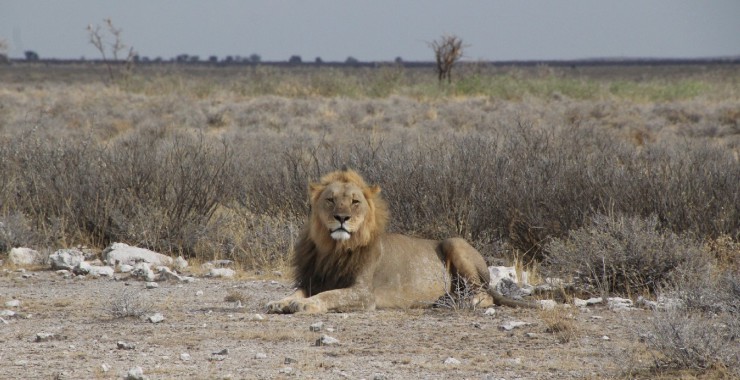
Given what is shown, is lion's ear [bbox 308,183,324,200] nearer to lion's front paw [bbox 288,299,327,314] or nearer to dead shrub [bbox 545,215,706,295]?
lion's front paw [bbox 288,299,327,314]

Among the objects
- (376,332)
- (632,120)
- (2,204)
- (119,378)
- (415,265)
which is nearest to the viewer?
(119,378)

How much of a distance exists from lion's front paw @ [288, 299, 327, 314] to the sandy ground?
0.25ft

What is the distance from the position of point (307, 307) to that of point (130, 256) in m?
3.68

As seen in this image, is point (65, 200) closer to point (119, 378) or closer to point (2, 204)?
point (2, 204)

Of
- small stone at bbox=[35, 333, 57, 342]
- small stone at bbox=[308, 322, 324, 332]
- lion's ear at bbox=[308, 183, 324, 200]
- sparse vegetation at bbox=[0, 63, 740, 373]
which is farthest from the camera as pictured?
sparse vegetation at bbox=[0, 63, 740, 373]

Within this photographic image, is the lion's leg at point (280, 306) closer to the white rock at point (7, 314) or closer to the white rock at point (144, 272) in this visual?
the white rock at point (7, 314)

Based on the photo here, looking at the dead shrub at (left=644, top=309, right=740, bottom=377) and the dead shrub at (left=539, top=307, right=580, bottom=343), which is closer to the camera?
the dead shrub at (left=644, top=309, right=740, bottom=377)

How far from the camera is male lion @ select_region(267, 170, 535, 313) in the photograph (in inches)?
333

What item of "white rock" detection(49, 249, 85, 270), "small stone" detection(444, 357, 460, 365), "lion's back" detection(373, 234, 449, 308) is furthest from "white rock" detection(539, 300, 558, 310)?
"white rock" detection(49, 249, 85, 270)

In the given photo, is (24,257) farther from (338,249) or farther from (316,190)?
(338,249)

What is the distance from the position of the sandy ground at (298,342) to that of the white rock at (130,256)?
1.83m

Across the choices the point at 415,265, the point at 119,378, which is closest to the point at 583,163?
the point at 415,265

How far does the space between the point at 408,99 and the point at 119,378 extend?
29.3 metres

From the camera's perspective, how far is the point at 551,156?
1379 cm
